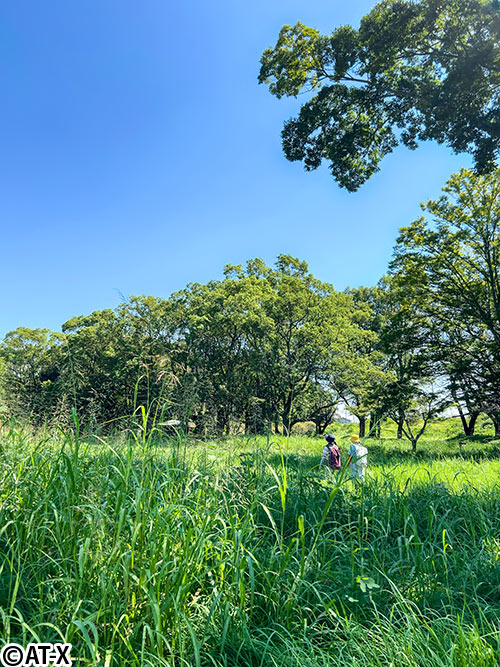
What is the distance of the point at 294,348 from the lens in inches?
814

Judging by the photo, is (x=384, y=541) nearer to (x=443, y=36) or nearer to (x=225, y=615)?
(x=225, y=615)

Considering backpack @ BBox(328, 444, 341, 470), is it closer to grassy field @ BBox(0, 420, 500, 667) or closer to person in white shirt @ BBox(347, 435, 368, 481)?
person in white shirt @ BBox(347, 435, 368, 481)

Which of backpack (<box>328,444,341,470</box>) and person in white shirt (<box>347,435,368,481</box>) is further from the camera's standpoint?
backpack (<box>328,444,341,470</box>)

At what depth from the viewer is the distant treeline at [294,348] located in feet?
12.5

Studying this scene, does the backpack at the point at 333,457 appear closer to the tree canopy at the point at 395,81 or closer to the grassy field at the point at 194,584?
the grassy field at the point at 194,584

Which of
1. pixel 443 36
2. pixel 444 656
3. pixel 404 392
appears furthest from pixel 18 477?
pixel 404 392

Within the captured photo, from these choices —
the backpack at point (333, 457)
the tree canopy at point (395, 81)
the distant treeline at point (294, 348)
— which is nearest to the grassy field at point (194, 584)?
the distant treeline at point (294, 348)

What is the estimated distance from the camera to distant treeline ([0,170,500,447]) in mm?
3795

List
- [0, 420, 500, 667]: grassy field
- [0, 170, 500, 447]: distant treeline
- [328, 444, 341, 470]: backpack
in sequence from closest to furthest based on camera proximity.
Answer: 1. [0, 420, 500, 667]: grassy field
2. [0, 170, 500, 447]: distant treeline
3. [328, 444, 341, 470]: backpack

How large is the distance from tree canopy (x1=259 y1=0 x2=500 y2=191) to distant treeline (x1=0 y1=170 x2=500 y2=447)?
1761 mm

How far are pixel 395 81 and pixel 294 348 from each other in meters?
14.2

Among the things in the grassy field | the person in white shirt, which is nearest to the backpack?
the person in white shirt

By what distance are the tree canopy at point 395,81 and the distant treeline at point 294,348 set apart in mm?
1761

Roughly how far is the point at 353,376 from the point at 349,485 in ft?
52.8
